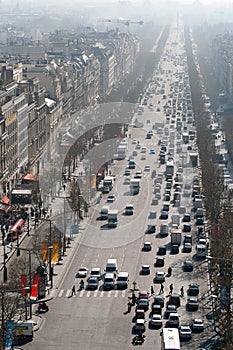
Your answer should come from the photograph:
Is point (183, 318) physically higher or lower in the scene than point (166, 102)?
higher

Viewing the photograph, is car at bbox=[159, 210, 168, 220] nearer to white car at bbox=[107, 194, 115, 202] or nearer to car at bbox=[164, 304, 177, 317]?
white car at bbox=[107, 194, 115, 202]

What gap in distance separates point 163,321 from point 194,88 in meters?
84.2

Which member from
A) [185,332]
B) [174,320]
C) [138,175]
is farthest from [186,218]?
[185,332]

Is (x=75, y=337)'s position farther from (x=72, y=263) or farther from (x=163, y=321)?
(x=72, y=263)

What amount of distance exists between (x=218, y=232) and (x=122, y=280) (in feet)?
19.3

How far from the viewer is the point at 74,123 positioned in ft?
272

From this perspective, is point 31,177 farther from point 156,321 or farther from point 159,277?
point 156,321

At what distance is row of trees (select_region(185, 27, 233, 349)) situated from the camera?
34450mm

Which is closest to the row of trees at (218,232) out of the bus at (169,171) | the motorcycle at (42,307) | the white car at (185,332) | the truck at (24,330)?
the white car at (185,332)

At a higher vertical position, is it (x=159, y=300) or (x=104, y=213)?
(x=159, y=300)

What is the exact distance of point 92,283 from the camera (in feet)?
134

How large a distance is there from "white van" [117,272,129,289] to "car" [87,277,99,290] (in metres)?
0.88

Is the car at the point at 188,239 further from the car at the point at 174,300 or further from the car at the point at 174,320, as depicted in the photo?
the car at the point at 174,320

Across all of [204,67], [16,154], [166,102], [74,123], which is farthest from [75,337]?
[204,67]
